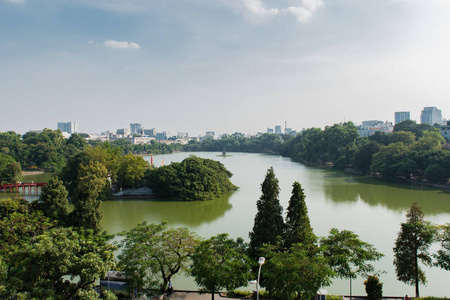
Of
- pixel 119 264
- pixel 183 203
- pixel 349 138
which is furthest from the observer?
pixel 349 138

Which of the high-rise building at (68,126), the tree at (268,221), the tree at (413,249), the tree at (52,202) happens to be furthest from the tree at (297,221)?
the high-rise building at (68,126)

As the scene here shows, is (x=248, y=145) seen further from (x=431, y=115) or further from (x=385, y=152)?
(x=385, y=152)

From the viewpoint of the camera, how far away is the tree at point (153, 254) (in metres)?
7.00

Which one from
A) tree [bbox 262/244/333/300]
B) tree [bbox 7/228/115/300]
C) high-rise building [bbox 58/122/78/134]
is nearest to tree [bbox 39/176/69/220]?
tree [bbox 7/228/115/300]

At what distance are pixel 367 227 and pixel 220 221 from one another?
6.49 meters

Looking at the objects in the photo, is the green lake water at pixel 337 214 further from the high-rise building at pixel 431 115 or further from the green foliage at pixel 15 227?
the high-rise building at pixel 431 115

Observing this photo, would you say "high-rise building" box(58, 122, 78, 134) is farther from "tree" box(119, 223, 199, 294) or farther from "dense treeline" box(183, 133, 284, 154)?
"tree" box(119, 223, 199, 294)

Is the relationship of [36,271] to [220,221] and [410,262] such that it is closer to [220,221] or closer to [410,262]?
[410,262]

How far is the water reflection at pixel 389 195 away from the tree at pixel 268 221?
11263 mm

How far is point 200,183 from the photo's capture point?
20703mm

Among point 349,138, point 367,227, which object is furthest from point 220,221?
point 349,138

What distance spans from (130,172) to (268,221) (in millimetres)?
14565

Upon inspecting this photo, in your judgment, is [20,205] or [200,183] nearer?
[20,205]

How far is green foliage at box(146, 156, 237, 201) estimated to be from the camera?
20.2 meters
